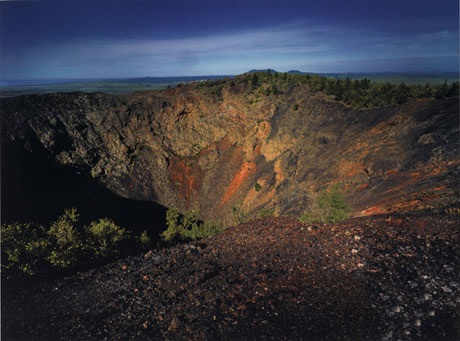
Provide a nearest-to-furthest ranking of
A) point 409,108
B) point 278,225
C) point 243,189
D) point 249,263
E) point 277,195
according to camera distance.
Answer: point 249,263 → point 278,225 → point 409,108 → point 277,195 → point 243,189

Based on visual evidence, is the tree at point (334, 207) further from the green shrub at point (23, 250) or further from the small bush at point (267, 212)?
the green shrub at point (23, 250)

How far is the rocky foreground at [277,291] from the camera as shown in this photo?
582 cm

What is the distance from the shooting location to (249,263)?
8.95 meters

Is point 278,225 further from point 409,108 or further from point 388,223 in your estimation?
point 409,108

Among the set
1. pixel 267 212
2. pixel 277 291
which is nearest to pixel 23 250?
pixel 277 291

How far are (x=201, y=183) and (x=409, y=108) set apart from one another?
27.4 m

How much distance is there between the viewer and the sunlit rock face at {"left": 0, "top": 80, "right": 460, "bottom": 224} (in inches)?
635

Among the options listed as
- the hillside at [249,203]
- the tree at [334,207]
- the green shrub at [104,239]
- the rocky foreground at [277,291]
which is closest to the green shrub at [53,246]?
the green shrub at [104,239]

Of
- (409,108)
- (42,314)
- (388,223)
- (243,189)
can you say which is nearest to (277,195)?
(243,189)

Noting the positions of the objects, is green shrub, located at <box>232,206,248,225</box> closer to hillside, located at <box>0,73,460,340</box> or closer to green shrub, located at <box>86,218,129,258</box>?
hillside, located at <box>0,73,460,340</box>

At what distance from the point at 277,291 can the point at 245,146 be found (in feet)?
97.7

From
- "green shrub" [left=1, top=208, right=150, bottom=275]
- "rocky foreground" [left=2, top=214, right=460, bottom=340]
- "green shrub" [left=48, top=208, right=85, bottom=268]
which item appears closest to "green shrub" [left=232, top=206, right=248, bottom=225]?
"green shrub" [left=1, top=208, right=150, bottom=275]

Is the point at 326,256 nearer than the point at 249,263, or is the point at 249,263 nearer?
the point at 326,256

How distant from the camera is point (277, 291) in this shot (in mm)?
7102
